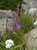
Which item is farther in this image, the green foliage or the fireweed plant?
→ the green foliage

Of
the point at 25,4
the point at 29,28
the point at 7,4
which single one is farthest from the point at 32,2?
the point at 29,28

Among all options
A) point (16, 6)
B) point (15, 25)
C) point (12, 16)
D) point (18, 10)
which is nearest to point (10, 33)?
point (15, 25)

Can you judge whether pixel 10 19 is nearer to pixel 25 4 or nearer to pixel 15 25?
pixel 15 25

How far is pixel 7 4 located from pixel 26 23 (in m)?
1.16

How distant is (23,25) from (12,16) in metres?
0.46

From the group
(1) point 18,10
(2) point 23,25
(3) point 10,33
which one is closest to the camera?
(3) point 10,33

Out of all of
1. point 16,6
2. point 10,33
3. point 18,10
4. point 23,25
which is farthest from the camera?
point 16,6

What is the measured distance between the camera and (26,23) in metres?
4.14

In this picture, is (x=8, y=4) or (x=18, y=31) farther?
(x=8, y=4)

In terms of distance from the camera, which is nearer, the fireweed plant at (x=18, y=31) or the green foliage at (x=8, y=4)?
the fireweed plant at (x=18, y=31)

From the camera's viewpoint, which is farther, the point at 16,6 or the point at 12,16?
the point at 16,6

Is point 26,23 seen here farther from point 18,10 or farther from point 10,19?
point 18,10

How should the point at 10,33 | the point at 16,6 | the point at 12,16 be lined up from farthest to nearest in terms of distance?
the point at 16,6 → the point at 12,16 → the point at 10,33

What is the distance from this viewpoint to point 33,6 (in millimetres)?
5121
